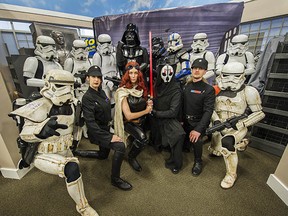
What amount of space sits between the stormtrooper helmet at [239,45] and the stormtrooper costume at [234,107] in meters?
1.02

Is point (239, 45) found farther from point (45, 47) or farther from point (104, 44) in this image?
point (45, 47)

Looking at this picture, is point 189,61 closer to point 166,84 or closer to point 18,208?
point 166,84

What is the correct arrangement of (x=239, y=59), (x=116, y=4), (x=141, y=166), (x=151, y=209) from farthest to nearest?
(x=116, y=4)
(x=239, y=59)
(x=141, y=166)
(x=151, y=209)

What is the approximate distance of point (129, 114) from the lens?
5.73 feet

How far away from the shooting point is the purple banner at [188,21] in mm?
3371

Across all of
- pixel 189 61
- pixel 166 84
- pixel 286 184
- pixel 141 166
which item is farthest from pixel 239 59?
pixel 141 166

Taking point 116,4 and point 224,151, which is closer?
point 224,151

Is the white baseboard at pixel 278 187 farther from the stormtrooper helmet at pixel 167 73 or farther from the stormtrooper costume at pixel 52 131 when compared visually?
the stormtrooper costume at pixel 52 131

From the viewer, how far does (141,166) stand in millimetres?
2113

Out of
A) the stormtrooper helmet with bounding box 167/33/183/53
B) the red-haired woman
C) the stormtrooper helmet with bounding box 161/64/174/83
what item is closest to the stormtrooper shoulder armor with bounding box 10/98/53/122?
the red-haired woman

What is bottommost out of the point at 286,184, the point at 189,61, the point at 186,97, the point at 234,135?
the point at 286,184

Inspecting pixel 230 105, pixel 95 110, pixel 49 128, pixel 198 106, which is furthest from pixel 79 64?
pixel 230 105

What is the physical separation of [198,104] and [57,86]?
5.26 feet

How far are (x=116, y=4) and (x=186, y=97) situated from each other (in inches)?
148
